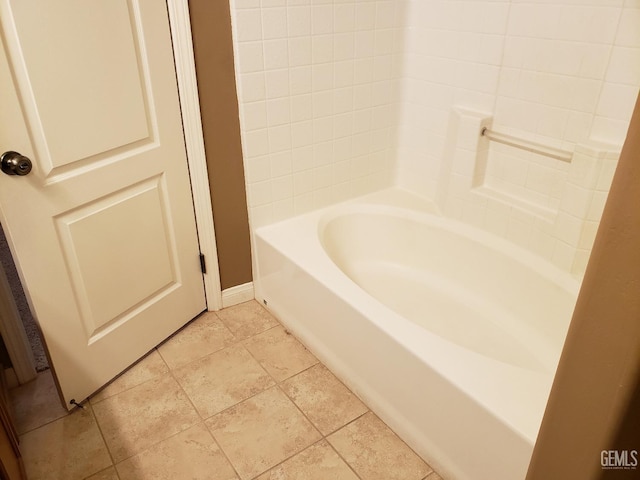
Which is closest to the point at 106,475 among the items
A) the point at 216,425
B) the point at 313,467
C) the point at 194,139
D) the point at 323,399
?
the point at 216,425

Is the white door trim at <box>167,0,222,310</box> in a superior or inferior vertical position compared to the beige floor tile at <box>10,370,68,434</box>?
superior

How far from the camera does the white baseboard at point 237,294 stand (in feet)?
7.59

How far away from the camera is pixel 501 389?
1.29 m

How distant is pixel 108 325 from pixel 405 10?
1.87 m

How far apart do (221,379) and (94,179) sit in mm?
898

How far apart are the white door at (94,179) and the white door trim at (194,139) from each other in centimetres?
3

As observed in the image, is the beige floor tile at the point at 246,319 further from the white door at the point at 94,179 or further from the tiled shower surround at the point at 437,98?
the tiled shower surround at the point at 437,98

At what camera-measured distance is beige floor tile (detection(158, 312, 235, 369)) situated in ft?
6.66

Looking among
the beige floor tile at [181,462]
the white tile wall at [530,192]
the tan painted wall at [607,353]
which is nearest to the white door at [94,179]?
the beige floor tile at [181,462]

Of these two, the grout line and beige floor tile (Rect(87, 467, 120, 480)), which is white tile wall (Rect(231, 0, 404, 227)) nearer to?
the grout line

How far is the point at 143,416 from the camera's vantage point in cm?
175

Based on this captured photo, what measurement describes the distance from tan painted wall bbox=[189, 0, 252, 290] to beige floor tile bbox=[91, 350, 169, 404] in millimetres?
470

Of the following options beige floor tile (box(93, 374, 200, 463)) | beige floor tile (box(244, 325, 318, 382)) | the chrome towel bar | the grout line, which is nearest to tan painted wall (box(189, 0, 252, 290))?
beige floor tile (box(244, 325, 318, 382))

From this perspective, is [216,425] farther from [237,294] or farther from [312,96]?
[312,96]
